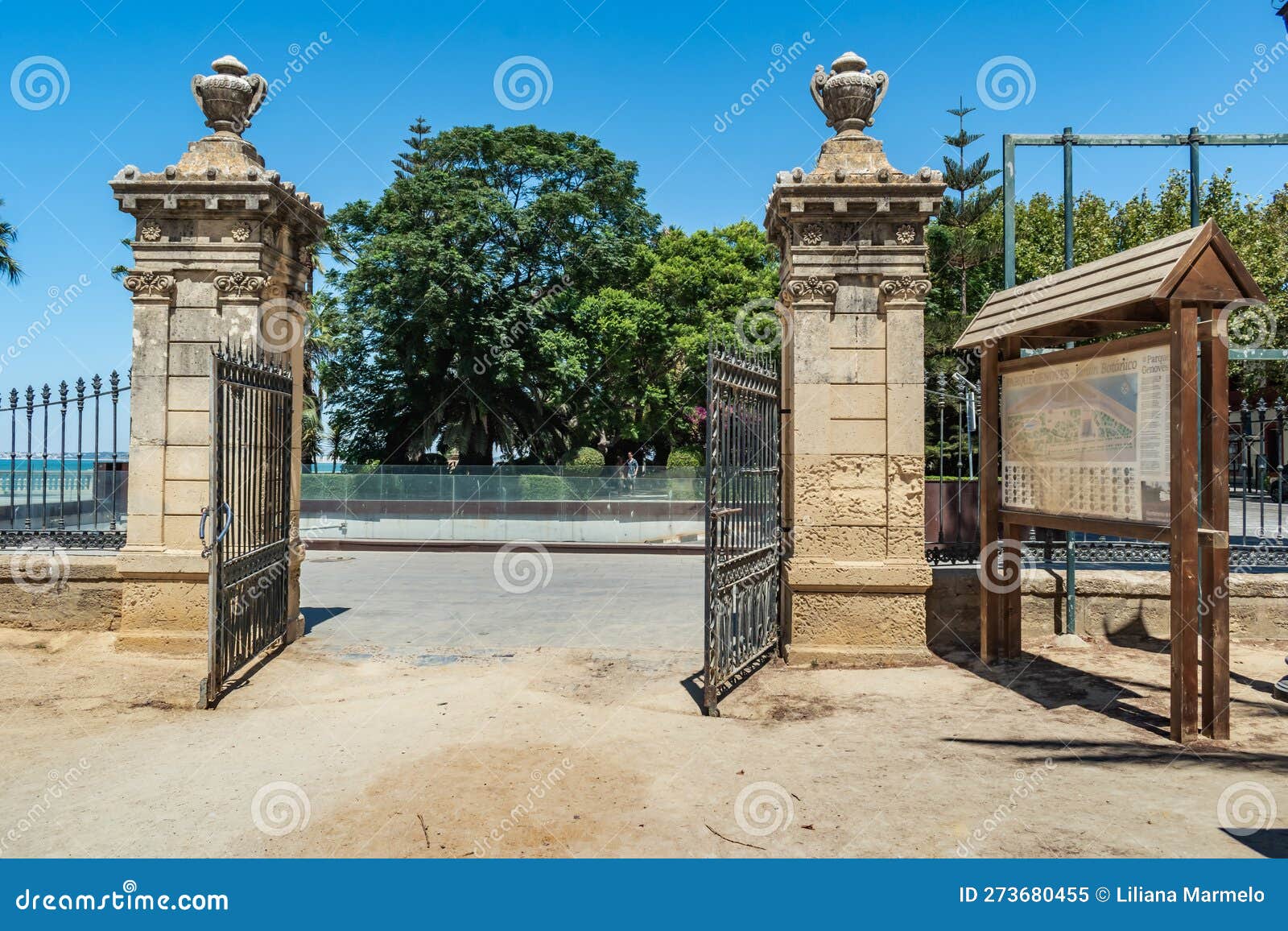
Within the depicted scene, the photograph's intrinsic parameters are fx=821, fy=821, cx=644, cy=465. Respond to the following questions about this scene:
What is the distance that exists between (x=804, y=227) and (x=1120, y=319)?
2.74 m

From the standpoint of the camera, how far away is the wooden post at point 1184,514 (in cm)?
536

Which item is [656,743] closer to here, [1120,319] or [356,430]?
[1120,319]

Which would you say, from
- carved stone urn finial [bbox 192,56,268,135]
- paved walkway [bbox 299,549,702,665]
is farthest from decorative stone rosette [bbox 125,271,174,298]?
paved walkway [bbox 299,549,702,665]

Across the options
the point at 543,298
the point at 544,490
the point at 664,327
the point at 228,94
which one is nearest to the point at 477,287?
the point at 543,298

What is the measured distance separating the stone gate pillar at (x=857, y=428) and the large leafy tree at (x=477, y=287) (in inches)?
915

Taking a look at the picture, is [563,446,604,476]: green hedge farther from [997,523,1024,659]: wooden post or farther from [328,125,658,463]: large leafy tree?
[997,523,1024,659]: wooden post

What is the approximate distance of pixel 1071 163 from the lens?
778 centimetres

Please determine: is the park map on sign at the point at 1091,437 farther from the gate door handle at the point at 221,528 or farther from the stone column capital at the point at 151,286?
the stone column capital at the point at 151,286

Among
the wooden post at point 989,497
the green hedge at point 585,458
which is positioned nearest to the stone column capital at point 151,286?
the wooden post at point 989,497

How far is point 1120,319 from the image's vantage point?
6543mm

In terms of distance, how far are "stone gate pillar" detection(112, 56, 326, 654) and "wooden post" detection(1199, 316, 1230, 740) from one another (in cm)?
781

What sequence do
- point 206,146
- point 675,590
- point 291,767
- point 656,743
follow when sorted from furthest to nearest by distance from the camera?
point 675,590 → point 206,146 → point 656,743 → point 291,767

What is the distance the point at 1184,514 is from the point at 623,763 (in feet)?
13.1

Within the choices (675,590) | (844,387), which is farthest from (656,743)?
(675,590)
